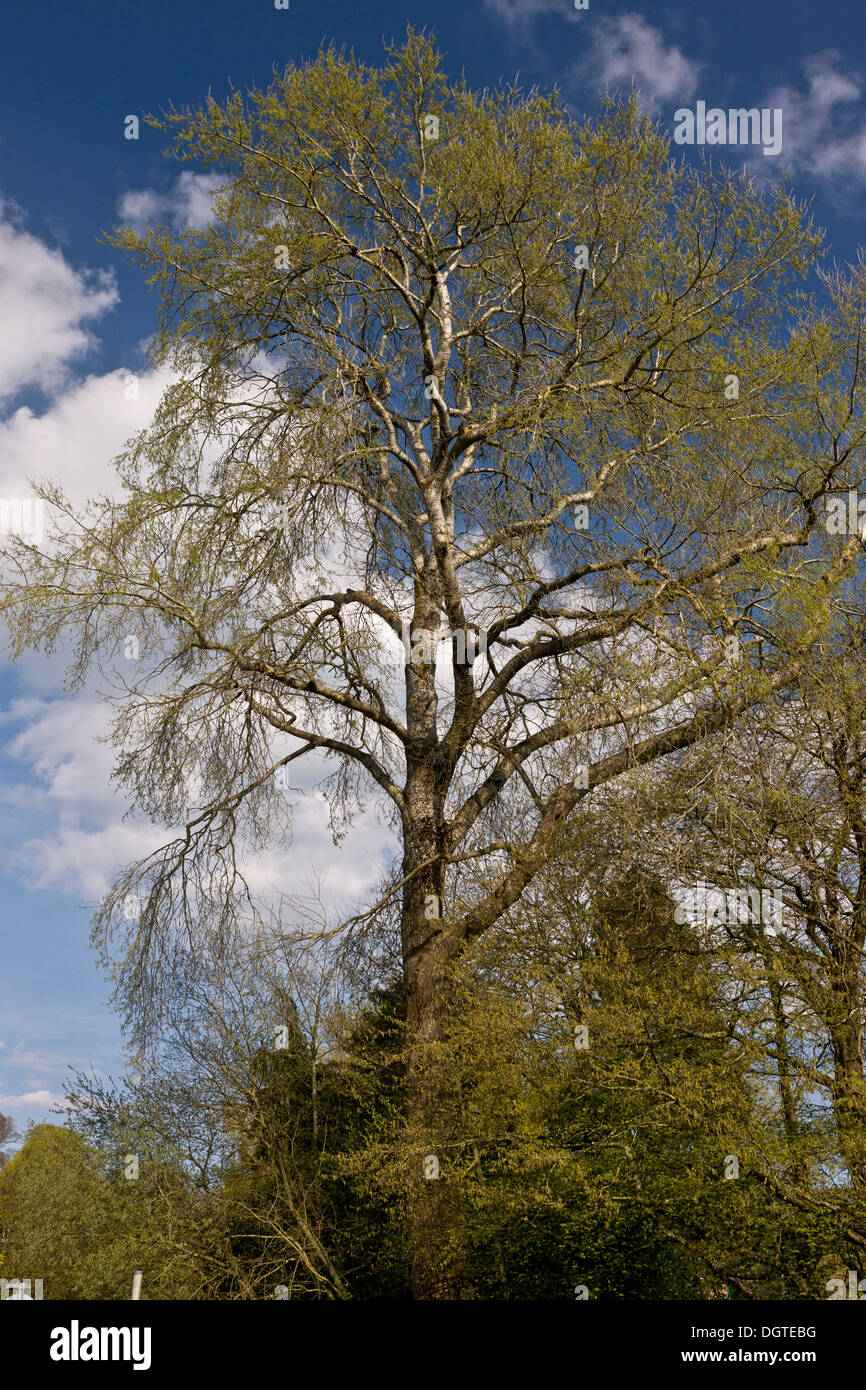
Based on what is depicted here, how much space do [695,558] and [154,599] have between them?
521 cm

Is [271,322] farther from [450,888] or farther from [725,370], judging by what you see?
[450,888]

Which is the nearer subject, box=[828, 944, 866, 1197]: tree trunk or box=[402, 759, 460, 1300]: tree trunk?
box=[828, 944, 866, 1197]: tree trunk

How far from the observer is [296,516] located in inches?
414

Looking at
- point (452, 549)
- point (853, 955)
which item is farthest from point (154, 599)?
point (853, 955)

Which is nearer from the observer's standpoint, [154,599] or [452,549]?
[154,599]

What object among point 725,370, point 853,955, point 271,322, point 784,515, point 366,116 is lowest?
point 853,955

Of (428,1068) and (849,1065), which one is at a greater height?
(849,1065)

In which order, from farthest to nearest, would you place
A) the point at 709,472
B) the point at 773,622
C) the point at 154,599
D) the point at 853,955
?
1. the point at 709,472
2. the point at 154,599
3. the point at 773,622
4. the point at 853,955

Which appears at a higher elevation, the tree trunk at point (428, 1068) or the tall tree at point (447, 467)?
the tall tree at point (447, 467)

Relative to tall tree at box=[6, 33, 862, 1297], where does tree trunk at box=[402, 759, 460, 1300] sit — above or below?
below

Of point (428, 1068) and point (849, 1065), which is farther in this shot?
point (428, 1068)

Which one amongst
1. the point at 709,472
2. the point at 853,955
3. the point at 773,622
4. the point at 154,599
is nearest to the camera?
the point at 853,955

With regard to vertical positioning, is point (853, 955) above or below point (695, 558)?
below

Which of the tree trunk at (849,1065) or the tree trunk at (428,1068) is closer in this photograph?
the tree trunk at (849,1065)
